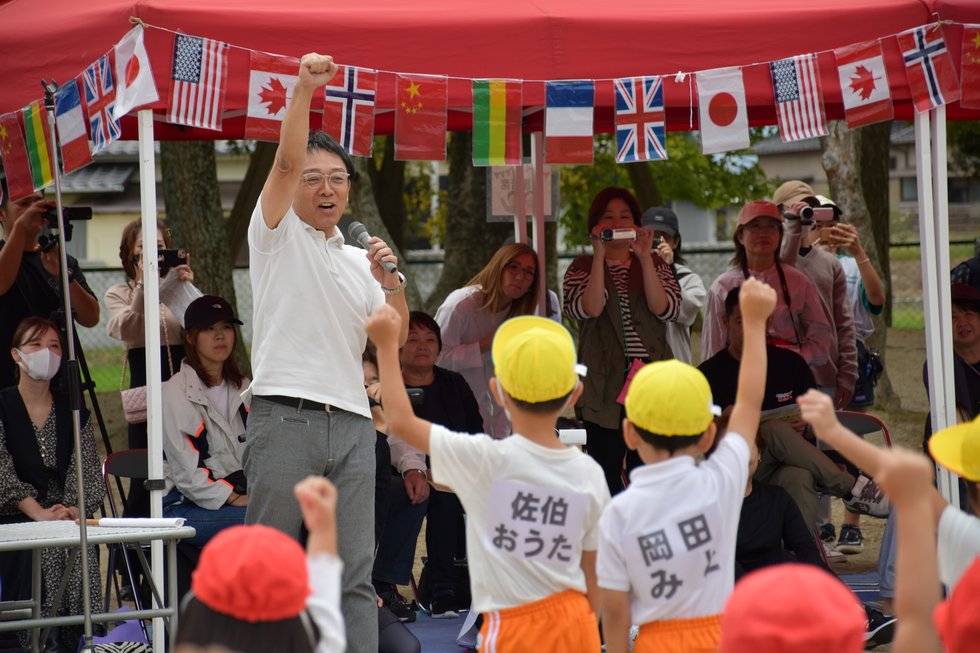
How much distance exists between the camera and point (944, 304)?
15.8 feet

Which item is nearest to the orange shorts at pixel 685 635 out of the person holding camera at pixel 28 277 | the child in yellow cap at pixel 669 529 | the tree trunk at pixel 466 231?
the child in yellow cap at pixel 669 529

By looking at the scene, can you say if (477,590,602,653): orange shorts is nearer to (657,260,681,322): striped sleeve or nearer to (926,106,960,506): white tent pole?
(926,106,960,506): white tent pole

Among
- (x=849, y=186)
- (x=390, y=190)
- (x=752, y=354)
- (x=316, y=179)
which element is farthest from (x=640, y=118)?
(x=390, y=190)

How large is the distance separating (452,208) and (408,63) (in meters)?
7.42

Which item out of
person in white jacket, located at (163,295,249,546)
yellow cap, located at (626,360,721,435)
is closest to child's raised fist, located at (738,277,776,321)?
yellow cap, located at (626,360,721,435)

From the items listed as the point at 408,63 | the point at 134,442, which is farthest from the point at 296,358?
the point at 134,442

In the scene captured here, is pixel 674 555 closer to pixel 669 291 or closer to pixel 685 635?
pixel 685 635

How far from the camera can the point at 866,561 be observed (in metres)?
6.98

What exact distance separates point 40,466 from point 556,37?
2.93 metres

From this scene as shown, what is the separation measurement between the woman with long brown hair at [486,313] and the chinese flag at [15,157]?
230 cm

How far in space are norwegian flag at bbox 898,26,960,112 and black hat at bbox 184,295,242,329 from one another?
128 inches

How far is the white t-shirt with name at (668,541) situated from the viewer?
2.99m

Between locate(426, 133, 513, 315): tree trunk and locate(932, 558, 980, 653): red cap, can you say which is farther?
locate(426, 133, 513, 315): tree trunk

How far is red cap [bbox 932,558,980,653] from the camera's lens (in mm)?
2340
